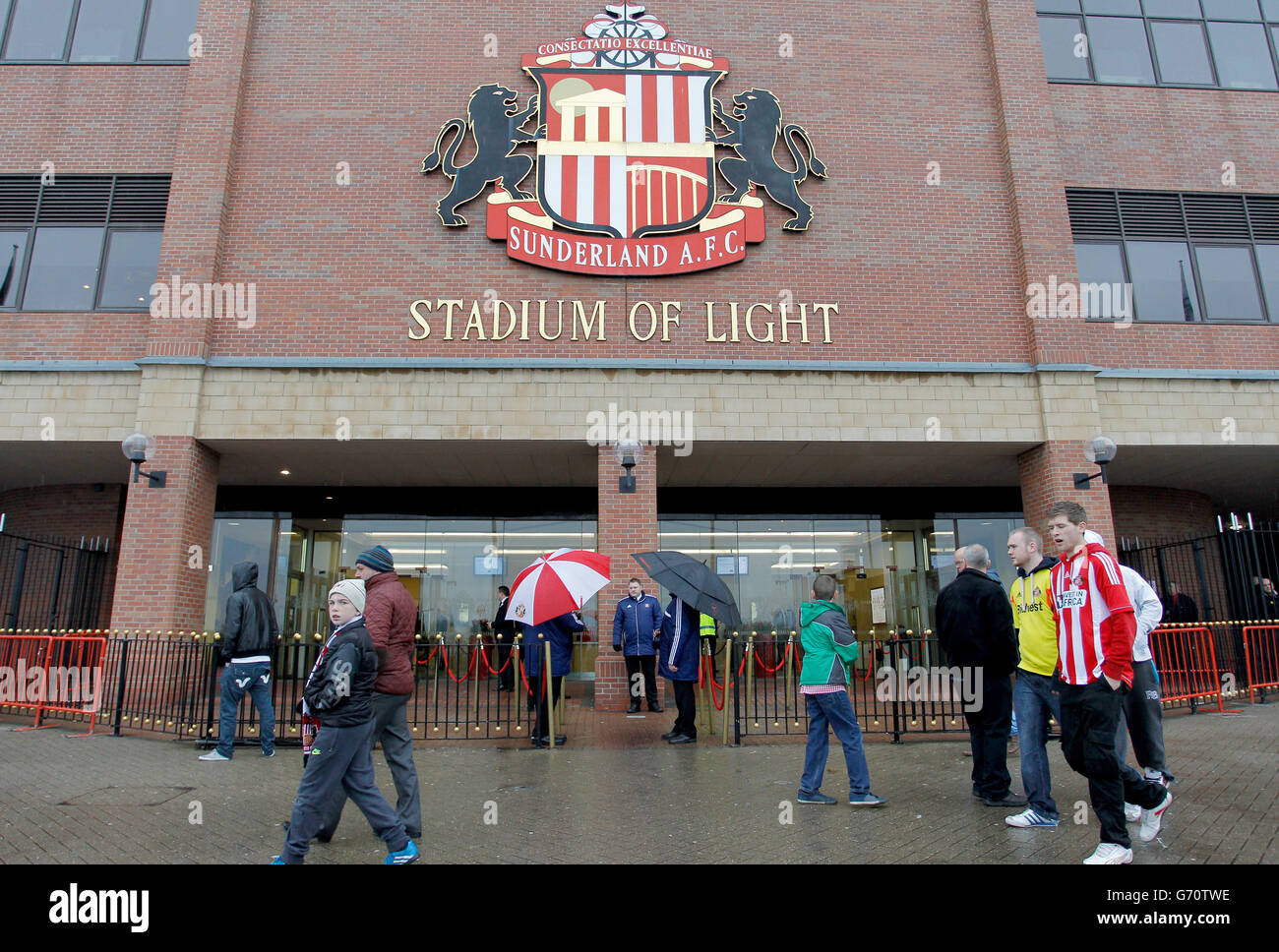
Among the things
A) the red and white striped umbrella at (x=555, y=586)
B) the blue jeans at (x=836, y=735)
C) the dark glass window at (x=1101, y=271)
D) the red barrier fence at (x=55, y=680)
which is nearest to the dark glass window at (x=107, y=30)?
the red barrier fence at (x=55, y=680)

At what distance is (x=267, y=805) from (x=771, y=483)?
1208cm

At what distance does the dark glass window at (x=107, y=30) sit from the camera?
1435 centimetres

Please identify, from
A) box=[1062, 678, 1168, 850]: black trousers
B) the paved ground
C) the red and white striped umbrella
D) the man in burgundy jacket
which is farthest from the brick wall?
the man in burgundy jacket

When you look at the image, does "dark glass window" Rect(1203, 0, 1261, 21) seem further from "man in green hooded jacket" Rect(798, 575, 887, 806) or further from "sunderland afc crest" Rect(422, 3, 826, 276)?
"man in green hooded jacket" Rect(798, 575, 887, 806)

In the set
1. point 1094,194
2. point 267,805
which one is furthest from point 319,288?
point 1094,194

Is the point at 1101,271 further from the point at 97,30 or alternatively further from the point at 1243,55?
the point at 97,30

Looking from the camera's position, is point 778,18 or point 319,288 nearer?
point 319,288

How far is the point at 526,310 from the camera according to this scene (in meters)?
12.7

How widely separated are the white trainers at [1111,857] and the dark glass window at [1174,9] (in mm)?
17633

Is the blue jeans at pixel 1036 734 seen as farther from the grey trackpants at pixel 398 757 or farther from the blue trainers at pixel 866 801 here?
the grey trackpants at pixel 398 757

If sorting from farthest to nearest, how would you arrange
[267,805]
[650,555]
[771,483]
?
[771,483], [650,555], [267,805]

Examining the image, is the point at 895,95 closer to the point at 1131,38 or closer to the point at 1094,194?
the point at 1094,194

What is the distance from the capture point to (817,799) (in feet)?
19.2

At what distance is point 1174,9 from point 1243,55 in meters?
1.62
